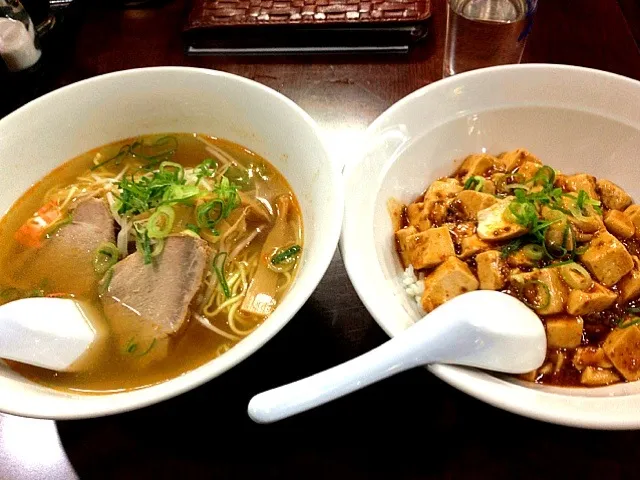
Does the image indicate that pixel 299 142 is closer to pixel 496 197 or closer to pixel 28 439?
pixel 496 197

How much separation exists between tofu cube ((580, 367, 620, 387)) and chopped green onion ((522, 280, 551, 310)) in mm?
165

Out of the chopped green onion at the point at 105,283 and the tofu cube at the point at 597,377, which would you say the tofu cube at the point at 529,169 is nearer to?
the tofu cube at the point at 597,377

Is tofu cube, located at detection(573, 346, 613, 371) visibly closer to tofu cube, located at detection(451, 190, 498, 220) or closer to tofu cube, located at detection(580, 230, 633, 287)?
tofu cube, located at detection(580, 230, 633, 287)

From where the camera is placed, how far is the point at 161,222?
139cm

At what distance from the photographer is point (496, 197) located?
1419mm

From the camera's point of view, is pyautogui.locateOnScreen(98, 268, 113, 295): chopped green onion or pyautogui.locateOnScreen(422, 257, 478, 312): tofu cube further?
pyautogui.locateOnScreen(98, 268, 113, 295): chopped green onion

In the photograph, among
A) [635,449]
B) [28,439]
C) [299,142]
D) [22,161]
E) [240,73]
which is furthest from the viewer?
[240,73]

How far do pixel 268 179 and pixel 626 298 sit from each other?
98 cm

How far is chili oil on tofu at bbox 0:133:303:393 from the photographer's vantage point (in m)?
1.23

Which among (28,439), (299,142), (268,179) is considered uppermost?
(299,142)

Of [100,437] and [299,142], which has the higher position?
[299,142]

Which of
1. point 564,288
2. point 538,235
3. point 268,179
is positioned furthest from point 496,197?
point 268,179

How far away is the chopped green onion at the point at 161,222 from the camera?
1351 millimetres

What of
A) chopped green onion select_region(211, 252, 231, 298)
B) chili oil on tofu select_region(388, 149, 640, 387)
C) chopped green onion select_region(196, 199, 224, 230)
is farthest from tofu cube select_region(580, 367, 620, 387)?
chopped green onion select_region(196, 199, 224, 230)
